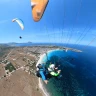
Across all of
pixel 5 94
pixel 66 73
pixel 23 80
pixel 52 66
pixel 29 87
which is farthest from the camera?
pixel 66 73

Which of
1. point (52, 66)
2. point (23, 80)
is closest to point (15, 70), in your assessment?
point (23, 80)

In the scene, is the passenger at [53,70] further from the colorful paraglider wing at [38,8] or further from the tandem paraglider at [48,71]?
the colorful paraglider wing at [38,8]

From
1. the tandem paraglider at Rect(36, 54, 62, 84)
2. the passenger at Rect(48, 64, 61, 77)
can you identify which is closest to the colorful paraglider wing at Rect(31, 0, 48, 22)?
the tandem paraglider at Rect(36, 54, 62, 84)

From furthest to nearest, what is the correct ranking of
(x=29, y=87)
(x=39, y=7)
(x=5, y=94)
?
(x=29, y=87)
(x=5, y=94)
(x=39, y=7)

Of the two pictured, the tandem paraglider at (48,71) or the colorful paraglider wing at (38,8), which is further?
the tandem paraglider at (48,71)

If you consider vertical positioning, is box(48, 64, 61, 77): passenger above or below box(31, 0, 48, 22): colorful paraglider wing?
below

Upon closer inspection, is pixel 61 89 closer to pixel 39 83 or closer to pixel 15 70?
pixel 39 83

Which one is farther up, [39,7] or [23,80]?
[39,7]

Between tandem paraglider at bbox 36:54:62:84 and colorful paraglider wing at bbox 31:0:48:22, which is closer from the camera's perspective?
colorful paraglider wing at bbox 31:0:48:22

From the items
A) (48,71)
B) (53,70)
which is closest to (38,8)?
(53,70)

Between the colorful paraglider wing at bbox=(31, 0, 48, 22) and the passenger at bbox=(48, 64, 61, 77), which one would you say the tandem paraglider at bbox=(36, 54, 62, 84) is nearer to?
the passenger at bbox=(48, 64, 61, 77)

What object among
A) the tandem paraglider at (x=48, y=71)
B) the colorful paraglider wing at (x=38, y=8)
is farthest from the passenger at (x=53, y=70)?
the colorful paraglider wing at (x=38, y=8)
